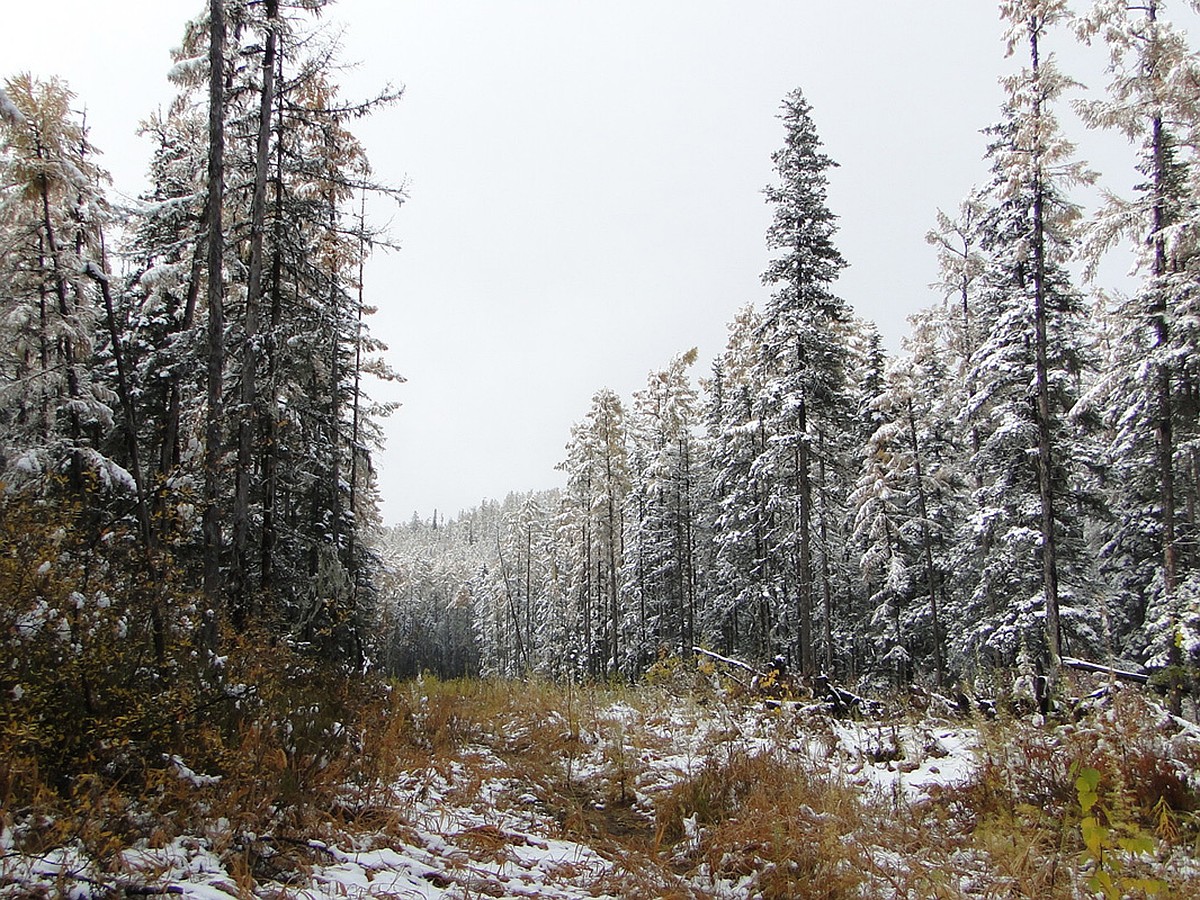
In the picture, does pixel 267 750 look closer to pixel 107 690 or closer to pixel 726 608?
pixel 107 690

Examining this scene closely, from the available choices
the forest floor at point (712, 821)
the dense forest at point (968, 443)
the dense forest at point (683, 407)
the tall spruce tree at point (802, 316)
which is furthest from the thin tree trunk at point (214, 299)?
the tall spruce tree at point (802, 316)

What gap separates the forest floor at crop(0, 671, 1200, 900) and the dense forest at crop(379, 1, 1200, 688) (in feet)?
4.68

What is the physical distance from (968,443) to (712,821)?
2529cm

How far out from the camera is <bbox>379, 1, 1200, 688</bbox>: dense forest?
16.2 metres

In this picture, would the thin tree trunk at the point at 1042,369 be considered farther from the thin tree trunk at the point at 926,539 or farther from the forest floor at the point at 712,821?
the forest floor at the point at 712,821

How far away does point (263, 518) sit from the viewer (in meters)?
12.3

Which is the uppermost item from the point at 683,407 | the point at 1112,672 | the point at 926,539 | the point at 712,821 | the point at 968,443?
the point at 683,407

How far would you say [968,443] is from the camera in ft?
85.5

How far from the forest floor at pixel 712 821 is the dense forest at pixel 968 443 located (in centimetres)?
143

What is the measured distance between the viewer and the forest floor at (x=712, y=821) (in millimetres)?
3369

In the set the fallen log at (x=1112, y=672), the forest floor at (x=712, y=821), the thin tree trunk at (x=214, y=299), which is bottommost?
the forest floor at (x=712, y=821)

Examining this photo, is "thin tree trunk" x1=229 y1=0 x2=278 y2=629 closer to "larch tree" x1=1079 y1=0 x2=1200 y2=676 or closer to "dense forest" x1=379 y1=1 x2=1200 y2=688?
"dense forest" x1=379 y1=1 x2=1200 y2=688

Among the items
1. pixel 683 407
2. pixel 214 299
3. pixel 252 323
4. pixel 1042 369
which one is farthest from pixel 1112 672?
pixel 683 407

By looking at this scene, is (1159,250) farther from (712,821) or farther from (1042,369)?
(712,821)
